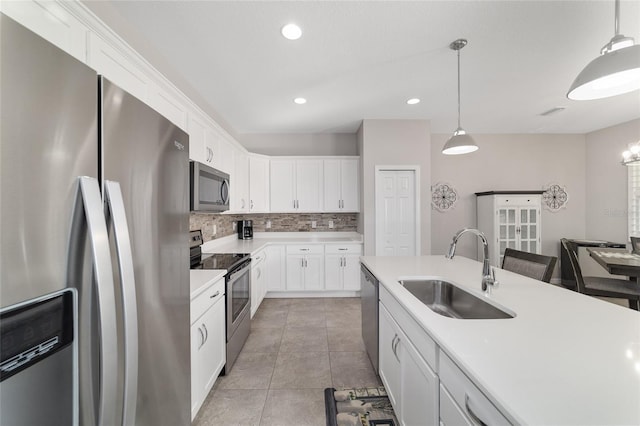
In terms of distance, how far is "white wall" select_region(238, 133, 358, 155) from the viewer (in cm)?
450

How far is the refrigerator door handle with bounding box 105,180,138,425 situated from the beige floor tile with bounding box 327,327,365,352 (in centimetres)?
207

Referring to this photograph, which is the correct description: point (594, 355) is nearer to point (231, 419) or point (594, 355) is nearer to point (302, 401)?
point (302, 401)

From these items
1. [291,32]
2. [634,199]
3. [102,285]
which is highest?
[291,32]

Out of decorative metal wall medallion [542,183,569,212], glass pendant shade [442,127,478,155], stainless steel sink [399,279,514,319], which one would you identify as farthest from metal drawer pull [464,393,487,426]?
decorative metal wall medallion [542,183,569,212]

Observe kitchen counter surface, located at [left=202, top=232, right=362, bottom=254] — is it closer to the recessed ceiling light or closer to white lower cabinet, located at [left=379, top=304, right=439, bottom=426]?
white lower cabinet, located at [left=379, top=304, right=439, bottom=426]

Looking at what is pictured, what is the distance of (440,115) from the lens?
3672 mm

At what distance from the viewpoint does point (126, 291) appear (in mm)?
670

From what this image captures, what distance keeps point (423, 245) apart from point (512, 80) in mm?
2323

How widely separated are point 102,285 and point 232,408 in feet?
5.52

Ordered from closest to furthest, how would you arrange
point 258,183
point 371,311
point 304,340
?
1. point 371,311
2. point 304,340
3. point 258,183

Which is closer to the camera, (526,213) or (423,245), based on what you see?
Answer: (423,245)

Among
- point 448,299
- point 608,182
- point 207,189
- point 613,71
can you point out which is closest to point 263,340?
point 207,189

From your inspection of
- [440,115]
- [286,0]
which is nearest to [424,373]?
[286,0]

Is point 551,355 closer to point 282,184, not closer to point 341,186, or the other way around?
point 341,186
